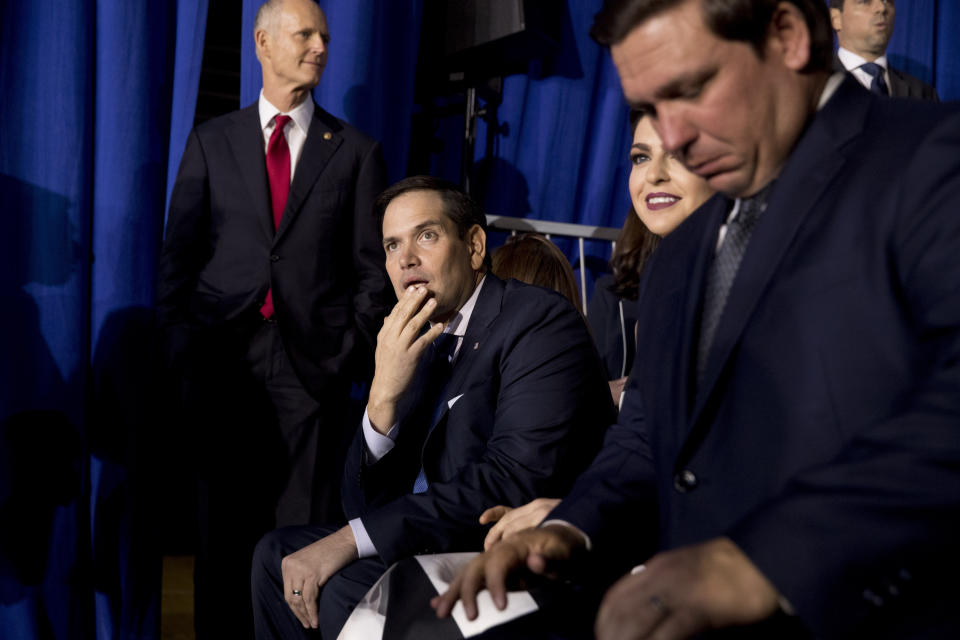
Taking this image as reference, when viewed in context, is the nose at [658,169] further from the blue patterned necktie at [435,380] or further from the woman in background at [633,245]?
the blue patterned necktie at [435,380]

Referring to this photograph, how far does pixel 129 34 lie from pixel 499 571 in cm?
221

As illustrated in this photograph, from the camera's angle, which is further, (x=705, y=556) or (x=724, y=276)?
(x=724, y=276)

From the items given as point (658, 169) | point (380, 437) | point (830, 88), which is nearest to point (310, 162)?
point (380, 437)

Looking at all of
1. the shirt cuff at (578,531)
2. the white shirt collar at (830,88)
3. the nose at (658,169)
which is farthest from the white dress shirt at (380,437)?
the white shirt collar at (830,88)

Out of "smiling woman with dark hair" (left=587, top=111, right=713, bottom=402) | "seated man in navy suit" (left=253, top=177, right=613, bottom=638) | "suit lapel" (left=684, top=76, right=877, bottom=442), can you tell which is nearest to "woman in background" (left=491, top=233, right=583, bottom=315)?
"smiling woman with dark hair" (left=587, top=111, right=713, bottom=402)

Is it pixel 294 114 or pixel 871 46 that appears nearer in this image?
pixel 294 114

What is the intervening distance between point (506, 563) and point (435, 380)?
1012 mm

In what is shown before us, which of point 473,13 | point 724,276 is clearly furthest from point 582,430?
point 473,13

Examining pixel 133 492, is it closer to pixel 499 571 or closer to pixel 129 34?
pixel 129 34

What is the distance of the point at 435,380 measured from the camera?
1.83 metres

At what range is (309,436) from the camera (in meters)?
2.37

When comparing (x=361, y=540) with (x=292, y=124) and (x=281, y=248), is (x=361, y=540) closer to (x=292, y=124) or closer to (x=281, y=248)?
(x=281, y=248)

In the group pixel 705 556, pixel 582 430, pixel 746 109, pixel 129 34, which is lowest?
pixel 582 430

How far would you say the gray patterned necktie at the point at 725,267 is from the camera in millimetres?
884
